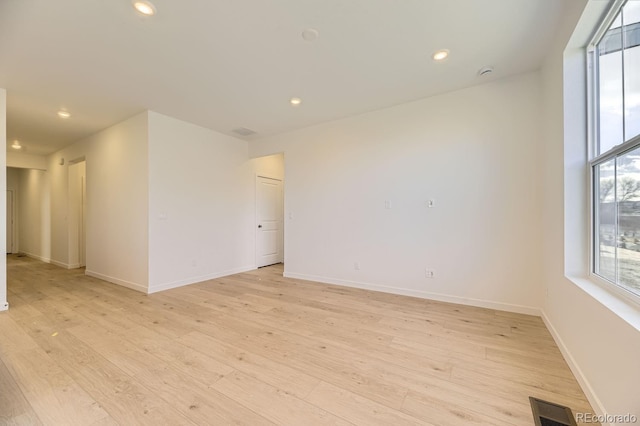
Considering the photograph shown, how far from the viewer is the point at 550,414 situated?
144 centimetres

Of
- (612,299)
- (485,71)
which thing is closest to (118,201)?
(485,71)

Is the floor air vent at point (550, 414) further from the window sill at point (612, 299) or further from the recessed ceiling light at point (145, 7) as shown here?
the recessed ceiling light at point (145, 7)

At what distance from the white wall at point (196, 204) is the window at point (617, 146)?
4909 mm

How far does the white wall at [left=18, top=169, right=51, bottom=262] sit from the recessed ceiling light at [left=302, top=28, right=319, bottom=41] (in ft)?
25.8

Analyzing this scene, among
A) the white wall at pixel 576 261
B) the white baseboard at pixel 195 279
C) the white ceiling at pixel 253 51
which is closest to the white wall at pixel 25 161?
the white ceiling at pixel 253 51

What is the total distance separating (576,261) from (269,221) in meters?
5.14

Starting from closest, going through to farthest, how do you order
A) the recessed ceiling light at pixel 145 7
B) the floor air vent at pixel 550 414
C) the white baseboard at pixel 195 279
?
the floor air vent at pixel 550 414
the recessed ceiling light at pixel 145 7
the white baseboard at pixel 195 279

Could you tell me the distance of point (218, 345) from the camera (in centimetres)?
223

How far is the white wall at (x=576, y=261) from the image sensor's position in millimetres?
1271

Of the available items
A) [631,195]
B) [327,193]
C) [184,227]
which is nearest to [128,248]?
[184,227]

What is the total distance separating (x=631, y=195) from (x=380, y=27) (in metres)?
2.07

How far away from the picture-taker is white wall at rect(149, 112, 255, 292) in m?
3.88

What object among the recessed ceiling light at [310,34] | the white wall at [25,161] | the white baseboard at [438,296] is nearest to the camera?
the recessed ceiling light at [310,34]

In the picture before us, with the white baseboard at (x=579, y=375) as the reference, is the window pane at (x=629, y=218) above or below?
above
